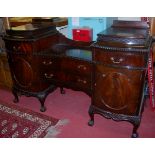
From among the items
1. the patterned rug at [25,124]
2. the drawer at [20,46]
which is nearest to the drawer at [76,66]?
the drawer at [20,46]

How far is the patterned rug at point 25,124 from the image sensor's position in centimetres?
246

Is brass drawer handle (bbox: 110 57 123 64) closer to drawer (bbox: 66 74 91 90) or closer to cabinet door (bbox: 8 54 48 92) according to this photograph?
drawer (bbox: 66 74 91 90)

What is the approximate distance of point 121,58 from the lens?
1.97 m

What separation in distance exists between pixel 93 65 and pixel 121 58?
36 cm

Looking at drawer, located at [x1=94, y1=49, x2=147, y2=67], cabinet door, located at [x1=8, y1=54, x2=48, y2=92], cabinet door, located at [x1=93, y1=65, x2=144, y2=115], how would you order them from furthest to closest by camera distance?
cabinet door, located at [x1=8, y1=54, x2=48, y2=92], cabinet door, located at [x1=93, y1=65, x2=144, y2=115], drawer, located at [x1=94, y1=49, x2=147, y2=67]

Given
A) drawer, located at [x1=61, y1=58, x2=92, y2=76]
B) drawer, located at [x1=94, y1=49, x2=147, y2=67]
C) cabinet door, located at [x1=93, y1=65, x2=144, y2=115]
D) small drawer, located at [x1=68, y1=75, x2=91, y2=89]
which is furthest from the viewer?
small drawer, located at [x1=68, y1=75, x2=91, y2=89]

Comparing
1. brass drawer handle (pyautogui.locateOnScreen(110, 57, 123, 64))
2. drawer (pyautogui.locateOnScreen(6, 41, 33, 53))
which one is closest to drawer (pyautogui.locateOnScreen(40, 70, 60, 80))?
drawer (pyautogui.locateOnScreen(6, 41, 33, 53))

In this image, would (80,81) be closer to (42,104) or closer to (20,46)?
(42,104)

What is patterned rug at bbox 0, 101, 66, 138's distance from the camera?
246cm

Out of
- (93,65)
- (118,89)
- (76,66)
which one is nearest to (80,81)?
(76,66)

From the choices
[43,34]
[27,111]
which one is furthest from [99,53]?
[27,111]

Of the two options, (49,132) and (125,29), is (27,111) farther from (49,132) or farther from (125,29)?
(125,29)
